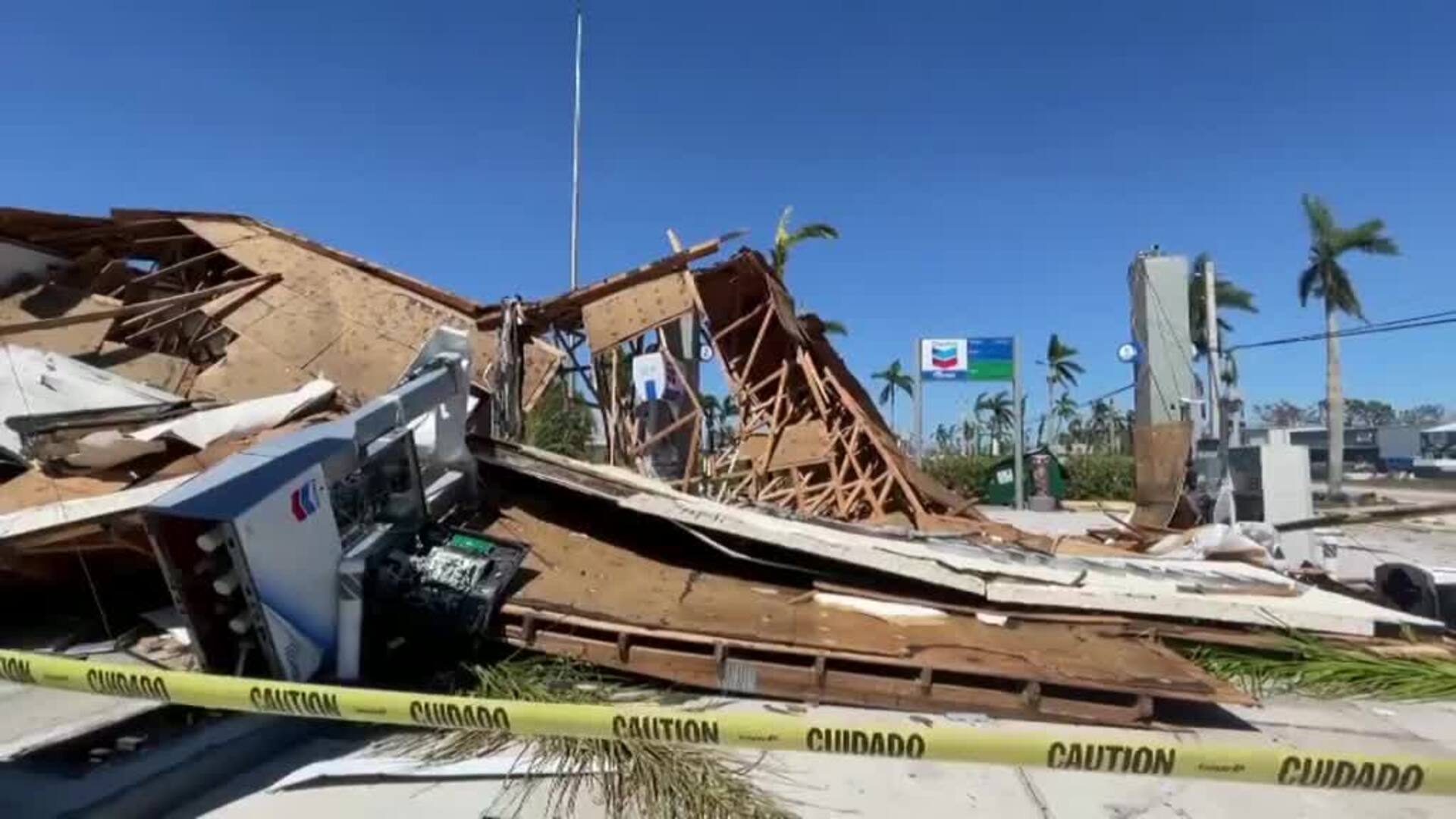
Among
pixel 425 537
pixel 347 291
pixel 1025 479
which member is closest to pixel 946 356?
pixel 1025 479

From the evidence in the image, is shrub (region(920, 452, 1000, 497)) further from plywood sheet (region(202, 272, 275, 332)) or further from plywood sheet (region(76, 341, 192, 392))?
plywood sheet (region(76, 341, 192, 392))

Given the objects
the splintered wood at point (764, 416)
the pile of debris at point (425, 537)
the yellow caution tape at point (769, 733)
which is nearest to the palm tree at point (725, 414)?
the splintered wood at point (764, 416)

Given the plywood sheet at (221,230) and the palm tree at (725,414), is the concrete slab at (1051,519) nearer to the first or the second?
the palm tree at (725,414)

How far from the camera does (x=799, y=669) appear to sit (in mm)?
5246

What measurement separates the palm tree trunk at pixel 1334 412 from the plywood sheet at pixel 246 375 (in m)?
36.3

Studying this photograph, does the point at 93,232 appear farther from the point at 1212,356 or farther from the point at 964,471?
the point at 964,471

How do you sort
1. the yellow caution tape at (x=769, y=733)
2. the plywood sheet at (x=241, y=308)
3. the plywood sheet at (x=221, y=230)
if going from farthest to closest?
the plywood sheet at (x=221, y=230) → the plywood sheet at (x=241, y=308) → the yellow caution tape at (x=769, y=733)

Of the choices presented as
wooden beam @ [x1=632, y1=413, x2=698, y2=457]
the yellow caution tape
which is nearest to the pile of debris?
the yellow caution tape

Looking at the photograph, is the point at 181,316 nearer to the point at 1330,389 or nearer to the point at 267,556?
the point at 267,556

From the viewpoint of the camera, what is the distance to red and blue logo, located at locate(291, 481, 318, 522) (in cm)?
415

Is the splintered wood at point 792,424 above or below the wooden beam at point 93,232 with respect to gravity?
below

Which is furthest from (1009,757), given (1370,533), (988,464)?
(988,464)

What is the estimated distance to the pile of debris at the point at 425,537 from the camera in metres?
4.46

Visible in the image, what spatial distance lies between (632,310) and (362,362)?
10.5 ft
